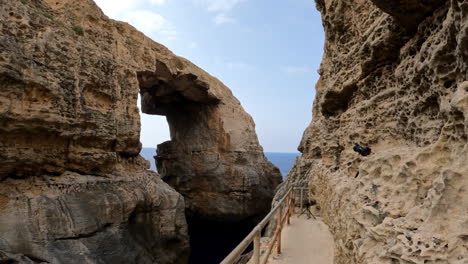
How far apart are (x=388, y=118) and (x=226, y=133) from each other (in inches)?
550

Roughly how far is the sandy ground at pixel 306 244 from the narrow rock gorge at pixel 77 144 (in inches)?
198

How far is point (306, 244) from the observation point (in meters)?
4.58

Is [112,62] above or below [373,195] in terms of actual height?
above

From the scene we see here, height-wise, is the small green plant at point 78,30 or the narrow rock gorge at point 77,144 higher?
the small green plant at point 78,30

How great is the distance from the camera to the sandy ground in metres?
3.94

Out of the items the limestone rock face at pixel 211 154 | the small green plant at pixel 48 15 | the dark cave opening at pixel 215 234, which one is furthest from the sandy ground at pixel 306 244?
the dark cave opening at pixel 215 234

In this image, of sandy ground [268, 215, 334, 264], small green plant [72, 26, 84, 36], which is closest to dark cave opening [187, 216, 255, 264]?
sandy ground [268, 215, 334, 264]

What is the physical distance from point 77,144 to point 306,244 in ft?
22.8

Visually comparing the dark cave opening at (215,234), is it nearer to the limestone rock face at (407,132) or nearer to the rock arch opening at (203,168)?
the rock arch opening at (203,168)

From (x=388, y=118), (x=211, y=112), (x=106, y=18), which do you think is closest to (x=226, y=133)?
(x=211, y=112)

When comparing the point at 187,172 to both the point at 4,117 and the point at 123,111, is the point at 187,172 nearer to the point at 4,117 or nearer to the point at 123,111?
the point at 123,111

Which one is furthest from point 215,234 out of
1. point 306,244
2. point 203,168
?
point 306,244

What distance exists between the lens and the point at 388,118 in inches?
127

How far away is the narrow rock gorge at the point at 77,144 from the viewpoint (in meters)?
6.27
